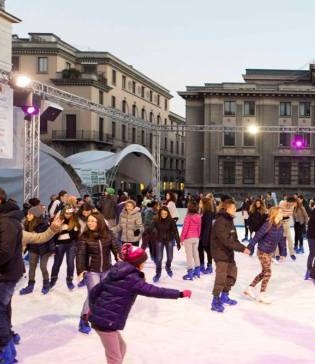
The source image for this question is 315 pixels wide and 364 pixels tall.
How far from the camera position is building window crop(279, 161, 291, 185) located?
47969mm

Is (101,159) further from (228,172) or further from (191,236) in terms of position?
(191,236)

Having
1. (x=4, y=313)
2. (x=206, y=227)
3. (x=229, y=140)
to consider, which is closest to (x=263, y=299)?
(x=206, y=227)

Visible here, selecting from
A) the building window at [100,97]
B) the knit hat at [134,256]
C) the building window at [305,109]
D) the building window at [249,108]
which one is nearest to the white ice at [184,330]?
the knit hat at [134,256]

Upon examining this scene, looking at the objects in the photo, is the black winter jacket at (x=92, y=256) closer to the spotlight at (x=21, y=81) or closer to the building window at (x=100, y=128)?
the spotlight at (x=21, y=81)

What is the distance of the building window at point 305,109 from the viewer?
48.4 meters

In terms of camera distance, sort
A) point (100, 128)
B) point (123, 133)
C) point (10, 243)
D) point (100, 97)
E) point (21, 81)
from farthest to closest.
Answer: point (123, 133), point (100, 97), point (100, 128), point (21, 81), point (10, 243)

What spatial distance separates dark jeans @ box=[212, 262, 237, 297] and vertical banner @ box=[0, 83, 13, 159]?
394 inches

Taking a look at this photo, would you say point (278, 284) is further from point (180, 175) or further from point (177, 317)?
point (180, 175)

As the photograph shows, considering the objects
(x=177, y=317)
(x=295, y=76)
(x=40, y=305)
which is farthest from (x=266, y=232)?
(x=295, y=76)

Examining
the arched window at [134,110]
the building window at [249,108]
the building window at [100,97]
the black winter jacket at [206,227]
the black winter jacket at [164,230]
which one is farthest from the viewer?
the arched window at [134,110]

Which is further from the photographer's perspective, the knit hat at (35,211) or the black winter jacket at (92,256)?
the knit hat at (35,211)

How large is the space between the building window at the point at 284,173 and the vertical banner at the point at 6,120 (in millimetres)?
35060

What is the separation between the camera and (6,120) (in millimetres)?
16391

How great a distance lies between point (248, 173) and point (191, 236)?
125 feet
